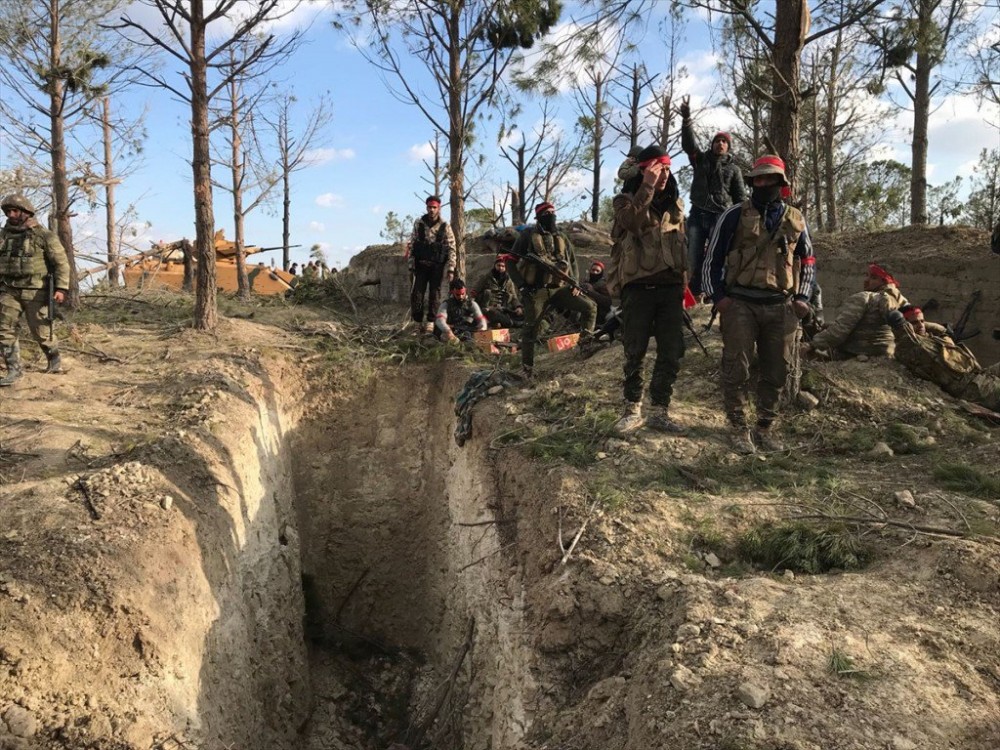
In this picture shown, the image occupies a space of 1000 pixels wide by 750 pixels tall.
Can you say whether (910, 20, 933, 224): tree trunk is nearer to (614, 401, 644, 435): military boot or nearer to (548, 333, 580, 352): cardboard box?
(548, 333, 580, 352): cardboard box

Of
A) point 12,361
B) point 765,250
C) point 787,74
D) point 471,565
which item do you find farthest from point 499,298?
point 12,361

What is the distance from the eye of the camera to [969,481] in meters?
4.20

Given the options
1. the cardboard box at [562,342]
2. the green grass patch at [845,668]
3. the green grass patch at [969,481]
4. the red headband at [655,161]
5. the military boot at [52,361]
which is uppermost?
the red headband at [655,161]

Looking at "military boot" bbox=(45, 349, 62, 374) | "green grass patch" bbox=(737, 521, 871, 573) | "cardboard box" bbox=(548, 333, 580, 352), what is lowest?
"green grass patch" bbox=(737, 521, 871, 573)

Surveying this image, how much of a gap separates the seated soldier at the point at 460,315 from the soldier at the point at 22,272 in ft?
14.3

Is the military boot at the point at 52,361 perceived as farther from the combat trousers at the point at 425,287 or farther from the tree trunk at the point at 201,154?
the combat trousers at the point at 425,287

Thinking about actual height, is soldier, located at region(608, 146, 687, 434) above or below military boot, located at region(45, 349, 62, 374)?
above

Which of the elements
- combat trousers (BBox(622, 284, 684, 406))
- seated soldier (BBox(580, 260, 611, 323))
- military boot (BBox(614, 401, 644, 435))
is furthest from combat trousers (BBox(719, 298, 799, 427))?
seated soldier (BBox(580, 260, 611, 323))

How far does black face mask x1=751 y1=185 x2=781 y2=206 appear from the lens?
4.68 metres

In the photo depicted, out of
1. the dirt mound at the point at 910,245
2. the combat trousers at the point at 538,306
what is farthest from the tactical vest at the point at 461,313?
the dirt mound at the point at 910,245

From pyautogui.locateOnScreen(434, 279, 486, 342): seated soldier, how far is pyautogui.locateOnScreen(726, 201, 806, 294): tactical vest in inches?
194

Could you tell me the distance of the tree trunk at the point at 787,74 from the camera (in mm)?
6297

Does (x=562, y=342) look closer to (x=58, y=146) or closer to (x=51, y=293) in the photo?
(x=51, y=293)

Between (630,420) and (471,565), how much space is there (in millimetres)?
1766
